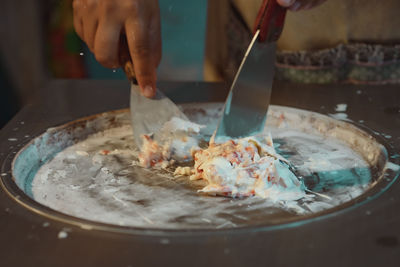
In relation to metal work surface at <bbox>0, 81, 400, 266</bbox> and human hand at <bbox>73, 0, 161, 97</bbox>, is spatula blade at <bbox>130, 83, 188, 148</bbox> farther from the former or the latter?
metal work surface at <bbox>0, 81, 400, 266</bbox>

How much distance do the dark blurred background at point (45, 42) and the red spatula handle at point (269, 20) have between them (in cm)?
175

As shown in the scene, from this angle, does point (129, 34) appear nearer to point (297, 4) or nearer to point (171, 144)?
point (171, 144)

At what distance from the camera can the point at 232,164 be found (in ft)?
3.44

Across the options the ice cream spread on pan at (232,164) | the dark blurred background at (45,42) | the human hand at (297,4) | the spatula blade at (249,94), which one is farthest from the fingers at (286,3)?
the dark blurred background at (45,42)

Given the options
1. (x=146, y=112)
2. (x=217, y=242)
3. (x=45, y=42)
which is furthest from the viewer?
(x=45, y=42)

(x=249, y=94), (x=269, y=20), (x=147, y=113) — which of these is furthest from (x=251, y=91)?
(x=147, y=113)

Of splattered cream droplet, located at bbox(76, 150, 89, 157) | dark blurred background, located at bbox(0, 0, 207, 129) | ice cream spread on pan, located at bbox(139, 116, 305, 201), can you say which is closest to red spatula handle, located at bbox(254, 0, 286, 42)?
ice cream spread on pan, located at bbox(139, 116, 305, 201)

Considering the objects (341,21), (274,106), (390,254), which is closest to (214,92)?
(274,106)

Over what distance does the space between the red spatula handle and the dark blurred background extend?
1.75 metres

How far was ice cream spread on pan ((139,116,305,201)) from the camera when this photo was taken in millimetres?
982

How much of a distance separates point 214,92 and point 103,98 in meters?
0.37

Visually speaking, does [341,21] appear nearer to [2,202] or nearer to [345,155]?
[345,155]

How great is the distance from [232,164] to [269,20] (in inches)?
13.7

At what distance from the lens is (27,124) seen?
130 cm
